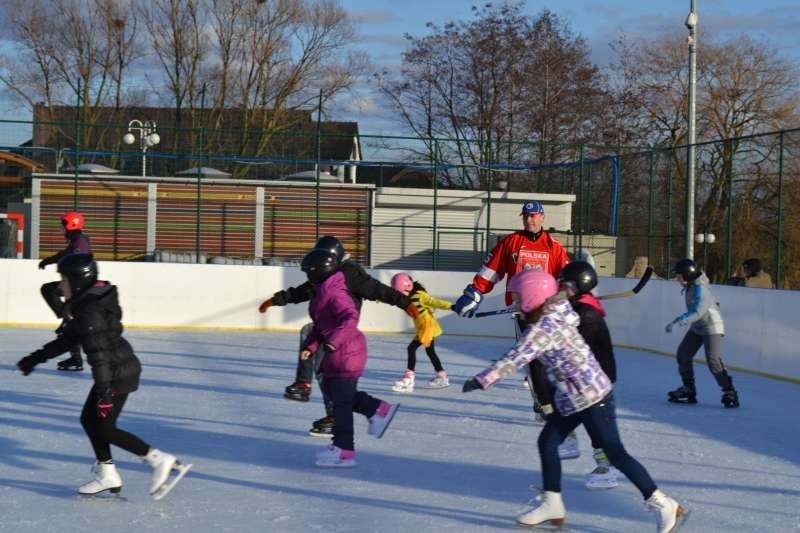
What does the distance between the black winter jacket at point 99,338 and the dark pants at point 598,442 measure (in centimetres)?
220

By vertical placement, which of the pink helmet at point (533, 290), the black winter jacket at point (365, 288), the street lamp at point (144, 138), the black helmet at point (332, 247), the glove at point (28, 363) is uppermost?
the street lamp at point (144, 138)

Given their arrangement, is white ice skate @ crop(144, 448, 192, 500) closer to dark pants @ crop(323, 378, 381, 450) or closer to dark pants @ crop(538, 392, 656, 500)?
dark pants @ crop(323, 378, 381, 450)

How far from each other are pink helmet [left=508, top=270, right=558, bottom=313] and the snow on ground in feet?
3.71

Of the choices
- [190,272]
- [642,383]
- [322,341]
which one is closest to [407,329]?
[190,272]

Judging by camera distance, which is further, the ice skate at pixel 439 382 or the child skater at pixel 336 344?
the ice skate at pixel 439 382

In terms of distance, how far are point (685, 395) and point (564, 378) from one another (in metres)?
5.63

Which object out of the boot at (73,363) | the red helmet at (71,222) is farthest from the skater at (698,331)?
the boot at (73,363)

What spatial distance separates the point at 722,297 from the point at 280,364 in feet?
19.2

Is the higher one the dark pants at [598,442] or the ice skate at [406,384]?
the dark pants at [598,442]

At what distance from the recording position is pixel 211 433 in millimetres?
8109

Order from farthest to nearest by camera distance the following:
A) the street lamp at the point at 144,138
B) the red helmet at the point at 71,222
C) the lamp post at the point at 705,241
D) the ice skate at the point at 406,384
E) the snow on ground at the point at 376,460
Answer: the street lamp at the point at 144,138 → the lamp post at the point at 705,241 → the red helmet at the point at 71,222 → the ice skate at the point at 406,384 → the snow on ground at the point at 376,460

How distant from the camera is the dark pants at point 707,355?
33.4ft

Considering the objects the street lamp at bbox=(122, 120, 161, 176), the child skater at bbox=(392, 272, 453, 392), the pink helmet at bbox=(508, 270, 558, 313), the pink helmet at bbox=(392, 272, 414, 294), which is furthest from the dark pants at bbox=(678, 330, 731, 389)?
the street lamp at bbox=(122, 120, 161, 176)

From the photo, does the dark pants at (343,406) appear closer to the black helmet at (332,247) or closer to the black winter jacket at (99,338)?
the black helmet at (332,247)
